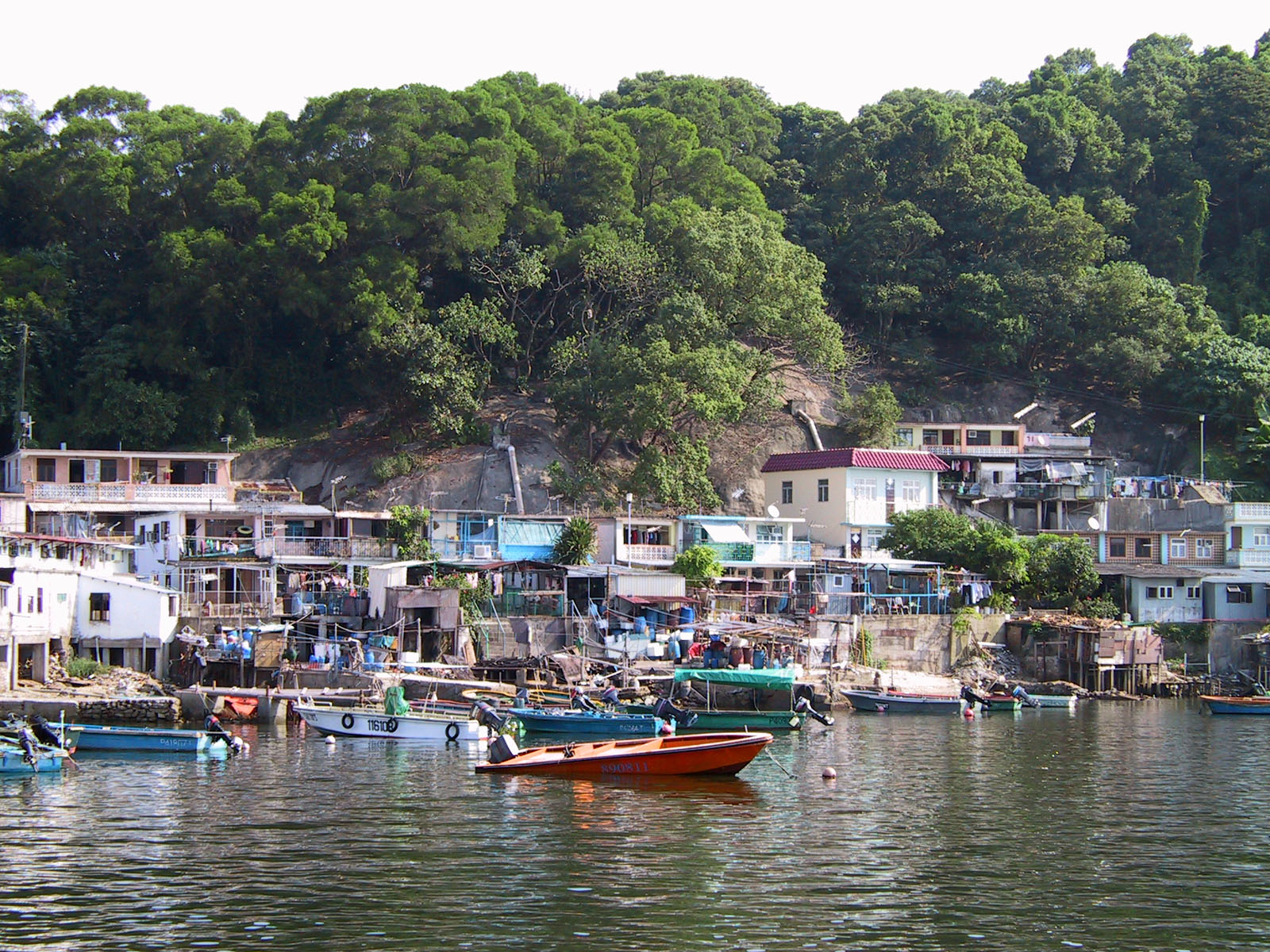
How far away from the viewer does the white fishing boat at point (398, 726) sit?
44.2 metres

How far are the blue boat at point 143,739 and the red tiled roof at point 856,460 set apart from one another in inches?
1437

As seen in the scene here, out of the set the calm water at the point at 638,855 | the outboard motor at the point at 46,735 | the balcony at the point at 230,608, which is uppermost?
the balcony at the point at 230,608

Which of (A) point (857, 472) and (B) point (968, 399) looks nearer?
(A) point (857, 472)

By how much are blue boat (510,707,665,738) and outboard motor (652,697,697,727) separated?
0.45 m

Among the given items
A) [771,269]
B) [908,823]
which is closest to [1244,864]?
[908,823]

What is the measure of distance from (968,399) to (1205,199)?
812 inches

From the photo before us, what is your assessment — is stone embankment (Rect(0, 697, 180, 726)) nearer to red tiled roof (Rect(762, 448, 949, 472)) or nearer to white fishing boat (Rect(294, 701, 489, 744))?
white fishing boat (Rect(294, 701, 489, 744))

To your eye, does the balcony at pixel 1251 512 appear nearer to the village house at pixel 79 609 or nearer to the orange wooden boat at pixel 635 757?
the orange wooden boat at pixel 635 757

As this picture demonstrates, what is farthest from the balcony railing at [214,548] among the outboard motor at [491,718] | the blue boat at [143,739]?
the blue boat at [143,739]

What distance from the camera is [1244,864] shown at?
28.0 metres

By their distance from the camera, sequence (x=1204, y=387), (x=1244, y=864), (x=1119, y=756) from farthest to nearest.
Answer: (x=1204, y=387)
(x=1119, y=756)
(x=1244, y=864)

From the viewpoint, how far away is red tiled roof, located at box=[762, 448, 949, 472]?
6894 centimetres

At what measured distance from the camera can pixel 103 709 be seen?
44906 mm

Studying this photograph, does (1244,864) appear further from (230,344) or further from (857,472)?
(230,344)
